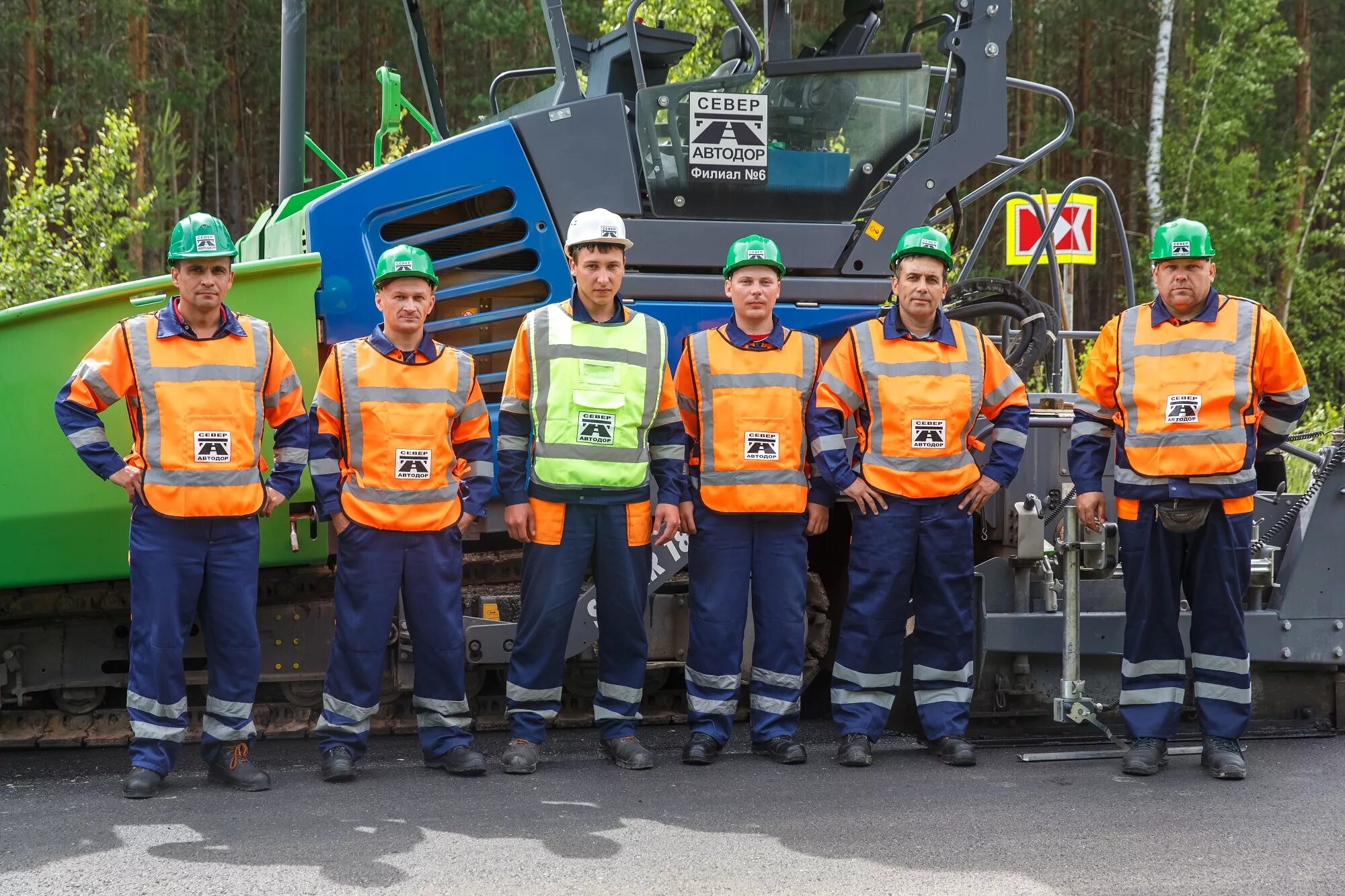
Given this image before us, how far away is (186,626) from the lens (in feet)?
15.2

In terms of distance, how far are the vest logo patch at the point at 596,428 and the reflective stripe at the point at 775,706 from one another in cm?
114

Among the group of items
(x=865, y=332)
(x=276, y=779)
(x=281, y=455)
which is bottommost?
(x=276, y=779)

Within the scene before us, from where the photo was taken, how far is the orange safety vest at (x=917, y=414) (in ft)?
16.3

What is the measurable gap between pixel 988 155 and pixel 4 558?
414cm

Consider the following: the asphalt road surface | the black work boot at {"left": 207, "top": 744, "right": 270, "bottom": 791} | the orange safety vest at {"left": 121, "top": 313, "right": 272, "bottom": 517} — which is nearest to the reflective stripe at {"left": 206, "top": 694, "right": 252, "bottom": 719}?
the black work boot at {"left": 207, "top": 744, "right": 270, "bottom": 791}

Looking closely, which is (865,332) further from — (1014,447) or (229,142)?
(229,142)

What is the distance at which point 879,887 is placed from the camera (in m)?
3.57

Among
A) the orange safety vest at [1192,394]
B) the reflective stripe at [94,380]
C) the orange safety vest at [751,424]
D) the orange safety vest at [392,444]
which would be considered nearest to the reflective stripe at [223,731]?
the orange safety vest at [392,444]

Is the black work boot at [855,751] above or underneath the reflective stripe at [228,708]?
underneath

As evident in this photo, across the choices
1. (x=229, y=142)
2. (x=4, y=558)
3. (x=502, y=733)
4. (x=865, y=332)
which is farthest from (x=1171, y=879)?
(x=229, y=142)

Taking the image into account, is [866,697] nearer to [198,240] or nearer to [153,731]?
[153,731]

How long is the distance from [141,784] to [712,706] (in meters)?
2.00

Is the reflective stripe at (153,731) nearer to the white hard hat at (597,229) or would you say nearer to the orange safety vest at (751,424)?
the orange safety vest at (751,424)

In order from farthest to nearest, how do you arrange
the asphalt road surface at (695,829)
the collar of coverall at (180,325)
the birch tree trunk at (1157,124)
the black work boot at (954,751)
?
the birch tree trunk at (1157,124) < the black work boot at (954,751) < the collar of coverall at (180,325) < the asphalt road surface at (695,829)
